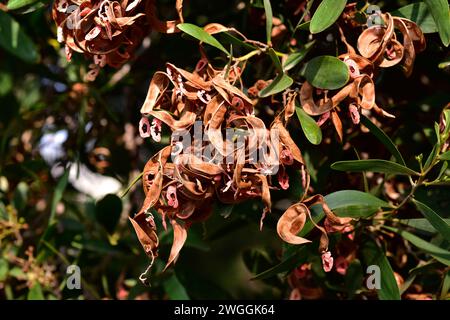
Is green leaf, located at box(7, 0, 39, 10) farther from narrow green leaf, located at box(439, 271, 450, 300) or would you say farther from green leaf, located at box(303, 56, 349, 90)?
narrow green leaf, located at box(439, 271, 450, 300)

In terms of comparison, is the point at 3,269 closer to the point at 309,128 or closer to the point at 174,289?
the point at 174,289

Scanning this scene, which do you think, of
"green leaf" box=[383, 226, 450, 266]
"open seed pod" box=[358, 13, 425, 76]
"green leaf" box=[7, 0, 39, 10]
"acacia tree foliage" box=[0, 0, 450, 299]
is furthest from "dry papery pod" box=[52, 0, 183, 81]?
"green leaf" box=[383, 226, 450, 266]

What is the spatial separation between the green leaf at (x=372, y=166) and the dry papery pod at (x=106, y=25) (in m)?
0.29

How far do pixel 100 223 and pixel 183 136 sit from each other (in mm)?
592

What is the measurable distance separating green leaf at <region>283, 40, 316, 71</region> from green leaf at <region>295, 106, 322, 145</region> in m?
0.09

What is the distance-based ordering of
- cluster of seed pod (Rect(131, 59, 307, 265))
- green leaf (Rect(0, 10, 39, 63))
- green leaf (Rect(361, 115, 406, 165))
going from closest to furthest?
cluster of seed pod (Rect(131, 59, 307, 265))
green leaf (Rect(361, 115, 406, 165))
green leaf (Rect(0, 10, 39, 63))

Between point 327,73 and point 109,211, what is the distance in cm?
62

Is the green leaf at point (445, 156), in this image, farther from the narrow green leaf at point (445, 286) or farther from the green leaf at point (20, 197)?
the green leaf at point (20, 197)

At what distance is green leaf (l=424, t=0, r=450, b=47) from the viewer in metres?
0.90

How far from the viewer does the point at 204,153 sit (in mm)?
834

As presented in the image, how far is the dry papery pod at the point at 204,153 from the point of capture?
0.82 metres

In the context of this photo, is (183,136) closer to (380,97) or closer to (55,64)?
(380,97)

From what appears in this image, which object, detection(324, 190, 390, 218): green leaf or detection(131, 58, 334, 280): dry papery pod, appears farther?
detection(324, 190, 390, 218): green leaf

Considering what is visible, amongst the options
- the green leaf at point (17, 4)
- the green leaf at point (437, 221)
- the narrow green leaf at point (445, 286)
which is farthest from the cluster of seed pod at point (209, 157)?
the green leaf at point (17, 4)
